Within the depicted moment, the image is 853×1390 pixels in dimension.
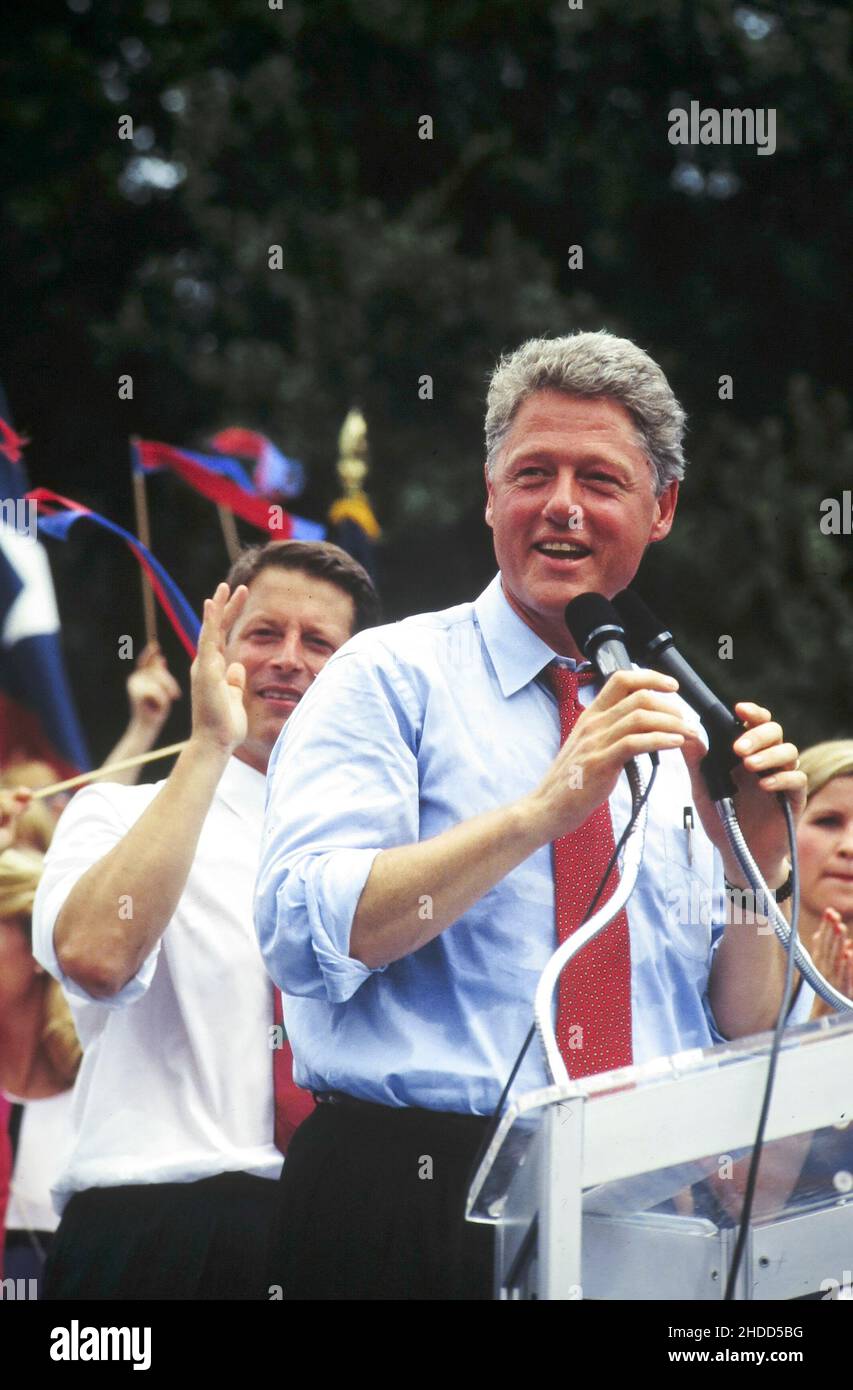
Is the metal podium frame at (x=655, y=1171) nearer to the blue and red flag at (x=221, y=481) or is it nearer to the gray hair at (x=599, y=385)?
the gray hair at (x=599, y=385)

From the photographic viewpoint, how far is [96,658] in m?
9.56

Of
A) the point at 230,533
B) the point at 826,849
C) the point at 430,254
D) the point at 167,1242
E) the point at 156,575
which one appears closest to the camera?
the point at 167,1242

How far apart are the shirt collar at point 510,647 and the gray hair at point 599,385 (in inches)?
7.1

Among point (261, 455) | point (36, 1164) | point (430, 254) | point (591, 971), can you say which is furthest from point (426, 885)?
point (430, 254)

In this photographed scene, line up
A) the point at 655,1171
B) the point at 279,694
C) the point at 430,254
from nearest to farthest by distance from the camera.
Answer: the point at 655,1171 < the point at 279,694 < the point at 430,254

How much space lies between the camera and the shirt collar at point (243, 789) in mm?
2910

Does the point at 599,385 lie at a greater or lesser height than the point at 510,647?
greater

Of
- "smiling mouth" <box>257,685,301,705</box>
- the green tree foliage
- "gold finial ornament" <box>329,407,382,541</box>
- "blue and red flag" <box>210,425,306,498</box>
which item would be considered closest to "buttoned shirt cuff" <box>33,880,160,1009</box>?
"smiling mouth" <box>257,685,301,705</box>

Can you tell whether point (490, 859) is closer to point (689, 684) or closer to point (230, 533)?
point (689, 684)

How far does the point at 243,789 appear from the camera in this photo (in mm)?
2930

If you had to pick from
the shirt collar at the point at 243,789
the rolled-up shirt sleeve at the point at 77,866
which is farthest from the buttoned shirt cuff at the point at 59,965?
the shirt collar at the point at 243,789

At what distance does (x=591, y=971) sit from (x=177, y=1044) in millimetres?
881

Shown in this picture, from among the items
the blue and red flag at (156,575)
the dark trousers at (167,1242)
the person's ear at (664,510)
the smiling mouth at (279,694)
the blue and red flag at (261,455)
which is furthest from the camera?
the blue and red flag at (261,455)

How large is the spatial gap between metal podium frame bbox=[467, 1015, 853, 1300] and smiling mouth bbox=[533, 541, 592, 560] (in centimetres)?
71
